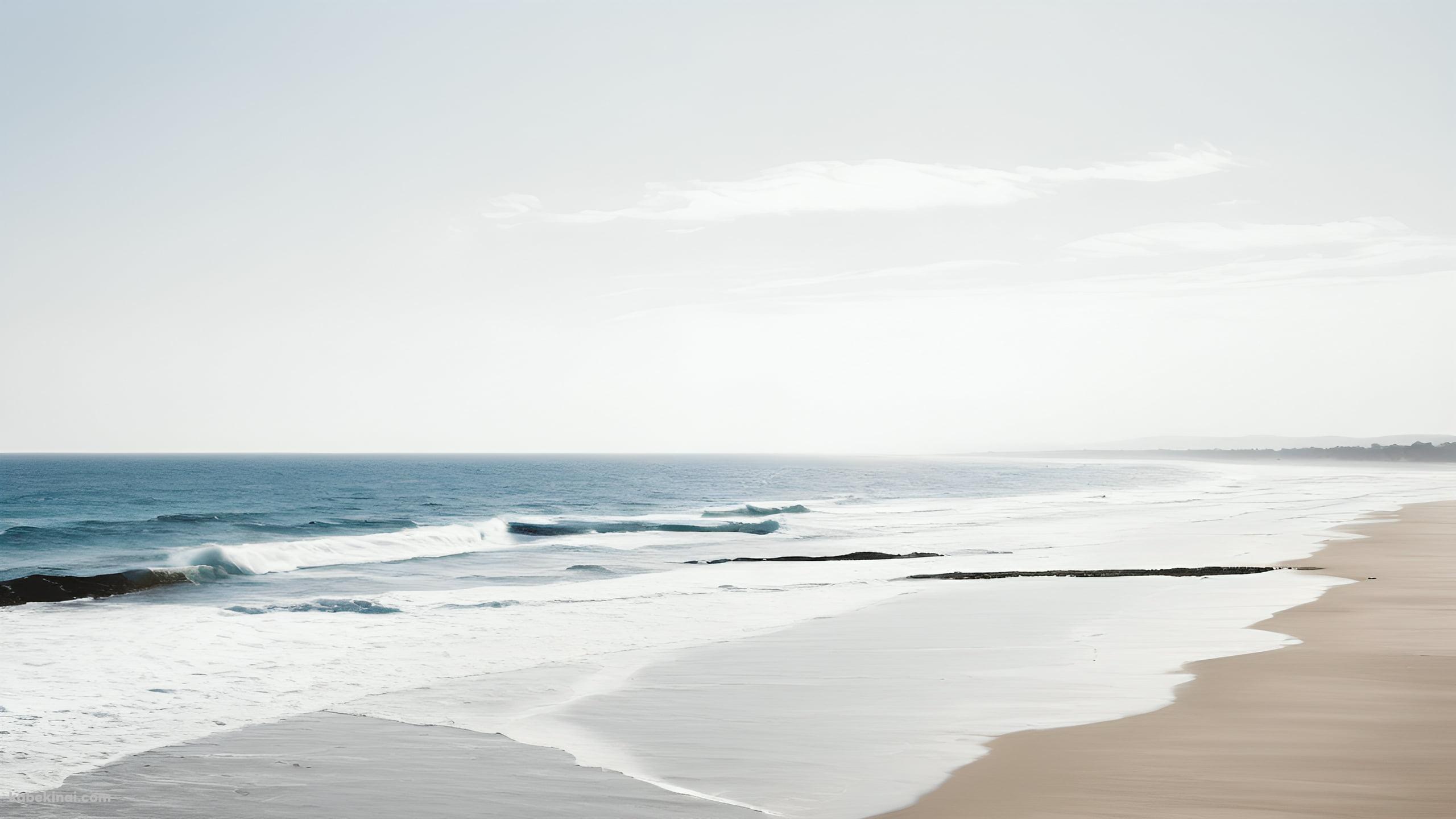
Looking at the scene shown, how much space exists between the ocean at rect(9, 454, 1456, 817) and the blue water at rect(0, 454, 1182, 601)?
0.42m

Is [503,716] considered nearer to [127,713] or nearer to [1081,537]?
[127,713]

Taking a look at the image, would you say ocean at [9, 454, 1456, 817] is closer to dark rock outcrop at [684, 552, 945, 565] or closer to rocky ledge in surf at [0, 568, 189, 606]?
rocky ledge in surf at [0, 568, 189, 606]

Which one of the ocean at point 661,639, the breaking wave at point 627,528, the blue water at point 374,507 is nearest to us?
the ocean at point 661,639

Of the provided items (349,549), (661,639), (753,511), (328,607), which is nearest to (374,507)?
(753,511)

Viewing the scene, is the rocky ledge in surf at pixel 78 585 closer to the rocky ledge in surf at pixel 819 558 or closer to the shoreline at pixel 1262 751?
the rocky ledge in surf at pixel 819 558

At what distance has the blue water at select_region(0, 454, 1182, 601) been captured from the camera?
29.6 m

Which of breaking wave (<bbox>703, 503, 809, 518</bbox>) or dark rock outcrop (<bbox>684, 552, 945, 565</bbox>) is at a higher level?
dark rock outcrop (<bbox>684, 552, 945, 565</bbox>)

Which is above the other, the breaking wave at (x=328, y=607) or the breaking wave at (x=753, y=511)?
the breaking wave at (x=328, y=607)

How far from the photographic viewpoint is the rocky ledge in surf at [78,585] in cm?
2231

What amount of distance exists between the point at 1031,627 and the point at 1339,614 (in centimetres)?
509

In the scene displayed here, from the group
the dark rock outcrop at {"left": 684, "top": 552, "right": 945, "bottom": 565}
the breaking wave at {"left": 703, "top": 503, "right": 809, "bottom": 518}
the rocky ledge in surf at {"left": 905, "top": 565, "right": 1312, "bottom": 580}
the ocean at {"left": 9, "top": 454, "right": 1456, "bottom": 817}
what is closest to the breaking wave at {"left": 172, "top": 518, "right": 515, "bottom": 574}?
the ocean at {"left": 9, "top": 454, "right": 1456, "bottom": 817}

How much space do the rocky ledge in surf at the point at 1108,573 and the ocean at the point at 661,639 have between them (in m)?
0.61

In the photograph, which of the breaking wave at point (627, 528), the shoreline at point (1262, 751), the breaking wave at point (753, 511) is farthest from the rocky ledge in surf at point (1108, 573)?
the breaking wave at point (753, 511)

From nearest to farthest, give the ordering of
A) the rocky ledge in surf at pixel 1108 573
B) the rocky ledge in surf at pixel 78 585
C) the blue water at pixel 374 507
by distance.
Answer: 1. the rocky ledge in surf at pixel 78 585
2. the rocky ledge in surf at pixel 1108 573
3. the blue water at pixel 374 507
